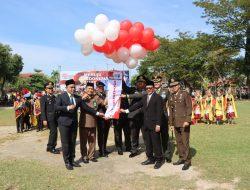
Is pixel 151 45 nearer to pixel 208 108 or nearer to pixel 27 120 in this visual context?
pixel 208 108

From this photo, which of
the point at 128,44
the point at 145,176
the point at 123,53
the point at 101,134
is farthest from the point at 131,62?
the point at 145,176

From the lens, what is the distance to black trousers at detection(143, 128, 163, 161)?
347 inches

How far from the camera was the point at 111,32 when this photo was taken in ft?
30.3

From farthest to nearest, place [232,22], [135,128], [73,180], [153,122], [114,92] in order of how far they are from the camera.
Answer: [232,22]
[135,128]
[114,92]
[153,122]
[73,180]

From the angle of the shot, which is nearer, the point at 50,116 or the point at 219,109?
the point at 50,116

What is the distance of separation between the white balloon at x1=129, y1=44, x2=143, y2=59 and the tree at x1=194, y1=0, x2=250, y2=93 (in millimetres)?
36803

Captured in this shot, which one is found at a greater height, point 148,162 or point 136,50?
point 136,50

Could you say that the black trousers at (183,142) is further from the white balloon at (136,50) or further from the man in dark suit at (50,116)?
the man in dark suit at (50,116)

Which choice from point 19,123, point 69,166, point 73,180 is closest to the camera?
point 73,180

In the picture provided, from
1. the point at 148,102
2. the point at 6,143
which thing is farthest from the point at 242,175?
the point at 6,143

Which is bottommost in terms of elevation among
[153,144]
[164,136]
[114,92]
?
[153,144]

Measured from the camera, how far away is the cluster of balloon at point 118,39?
9281mm

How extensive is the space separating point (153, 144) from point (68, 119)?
1.99m

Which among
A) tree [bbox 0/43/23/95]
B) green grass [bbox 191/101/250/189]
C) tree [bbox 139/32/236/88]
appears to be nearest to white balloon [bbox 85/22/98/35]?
green grass [bbox 191/101/250/189]
